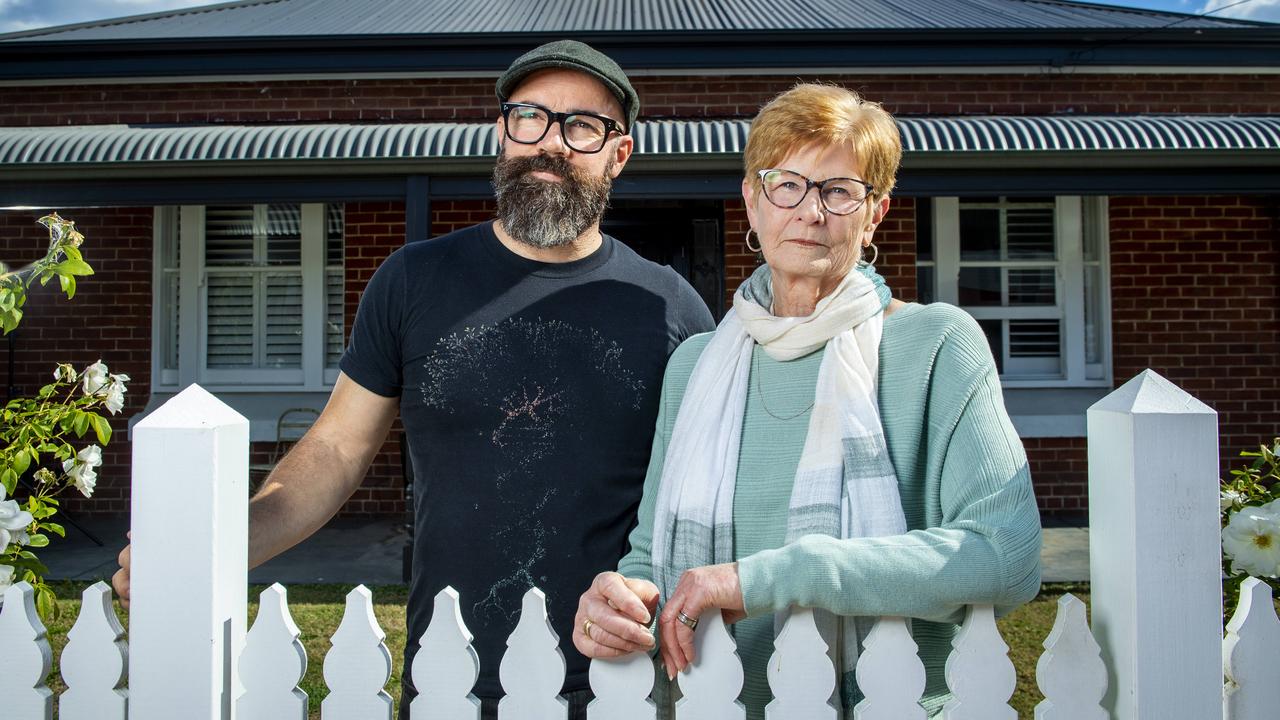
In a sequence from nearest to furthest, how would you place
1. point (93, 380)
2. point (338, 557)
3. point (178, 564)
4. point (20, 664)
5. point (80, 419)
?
point (178, 564) < point (20, 664) < point (80, 419) < point (93, 380) < point (338, 557)

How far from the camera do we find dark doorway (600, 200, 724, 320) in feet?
26.3

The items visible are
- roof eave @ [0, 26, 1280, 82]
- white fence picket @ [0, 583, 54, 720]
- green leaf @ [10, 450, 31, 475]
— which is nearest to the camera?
white fence picket @ [0, 583, 54, 720]

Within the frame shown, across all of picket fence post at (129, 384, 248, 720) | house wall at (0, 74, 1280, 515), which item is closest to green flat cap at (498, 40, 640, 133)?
picket fence post at (129, 384, 248, 720)

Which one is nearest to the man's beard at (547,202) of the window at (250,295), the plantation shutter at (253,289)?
the window at (250,295)

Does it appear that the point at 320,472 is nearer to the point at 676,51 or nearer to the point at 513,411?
the point at 513,411

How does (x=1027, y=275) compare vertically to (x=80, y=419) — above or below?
above

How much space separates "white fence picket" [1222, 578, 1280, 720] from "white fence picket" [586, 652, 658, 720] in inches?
35.1

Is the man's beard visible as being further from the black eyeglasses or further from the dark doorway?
the dark doorway

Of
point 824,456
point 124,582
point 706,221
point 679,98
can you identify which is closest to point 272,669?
point 124,582

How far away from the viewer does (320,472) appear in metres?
1.97

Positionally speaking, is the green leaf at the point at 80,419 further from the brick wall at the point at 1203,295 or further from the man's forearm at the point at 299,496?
the brick wall at the point at 1203,295

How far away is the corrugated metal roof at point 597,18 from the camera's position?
7.90 meters

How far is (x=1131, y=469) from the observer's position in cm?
135

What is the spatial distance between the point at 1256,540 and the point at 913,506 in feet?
3.60
